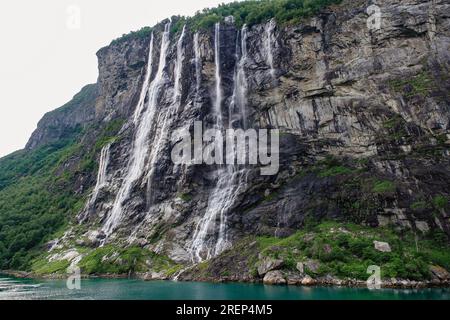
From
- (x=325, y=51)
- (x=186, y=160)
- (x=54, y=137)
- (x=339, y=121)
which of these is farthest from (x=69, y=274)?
(x=54, y=137)

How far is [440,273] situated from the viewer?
38.8 m

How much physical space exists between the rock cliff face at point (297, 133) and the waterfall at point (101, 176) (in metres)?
0.27

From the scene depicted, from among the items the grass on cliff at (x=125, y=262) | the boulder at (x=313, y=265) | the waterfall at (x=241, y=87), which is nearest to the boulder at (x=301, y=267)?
the boulder at (x=313, y=265)

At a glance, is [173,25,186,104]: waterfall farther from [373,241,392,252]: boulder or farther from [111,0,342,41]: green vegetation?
[373,241,392,252]: boulder

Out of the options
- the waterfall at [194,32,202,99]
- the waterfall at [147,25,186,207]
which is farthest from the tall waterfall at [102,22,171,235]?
the waterfall at [194,32,202,99]

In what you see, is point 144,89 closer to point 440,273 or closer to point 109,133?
point 109,133

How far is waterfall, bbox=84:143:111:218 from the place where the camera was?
2977 inches

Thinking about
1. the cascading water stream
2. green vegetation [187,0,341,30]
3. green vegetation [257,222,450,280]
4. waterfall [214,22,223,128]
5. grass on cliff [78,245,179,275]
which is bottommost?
grass on cliff [78,245,179,275]

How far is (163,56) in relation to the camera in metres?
84.8

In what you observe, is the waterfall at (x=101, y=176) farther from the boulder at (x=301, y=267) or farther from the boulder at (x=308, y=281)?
the boulder at (x=308, y=281)

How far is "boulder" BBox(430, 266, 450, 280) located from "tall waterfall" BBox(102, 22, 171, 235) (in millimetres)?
44851

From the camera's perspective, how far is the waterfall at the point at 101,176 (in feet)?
248
